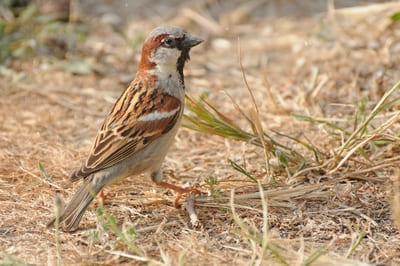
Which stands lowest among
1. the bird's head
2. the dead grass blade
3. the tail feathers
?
the tail feathers

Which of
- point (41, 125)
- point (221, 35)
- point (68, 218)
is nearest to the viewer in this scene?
point (68, 218)

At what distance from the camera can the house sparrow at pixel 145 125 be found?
10.6 feet

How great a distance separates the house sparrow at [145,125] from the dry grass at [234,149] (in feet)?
0.49

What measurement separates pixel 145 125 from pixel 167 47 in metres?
0.50

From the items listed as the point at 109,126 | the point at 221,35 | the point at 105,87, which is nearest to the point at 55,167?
the point at 109,126

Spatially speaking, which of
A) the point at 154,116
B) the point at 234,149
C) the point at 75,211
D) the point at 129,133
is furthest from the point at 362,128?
the point at 75,211

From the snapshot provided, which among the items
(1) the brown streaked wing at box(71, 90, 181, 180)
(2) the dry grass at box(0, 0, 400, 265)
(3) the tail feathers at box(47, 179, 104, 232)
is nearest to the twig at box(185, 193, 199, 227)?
(2) the dry grass at box(0, 0, 400, 265)

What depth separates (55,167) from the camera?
12.5 feet

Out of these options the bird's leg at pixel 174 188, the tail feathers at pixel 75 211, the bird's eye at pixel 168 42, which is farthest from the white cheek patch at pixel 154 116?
the tail feathers at pixel 75 211

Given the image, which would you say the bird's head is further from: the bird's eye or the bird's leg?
the bird's leg

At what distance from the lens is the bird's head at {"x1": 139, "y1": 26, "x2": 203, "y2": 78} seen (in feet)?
11.9

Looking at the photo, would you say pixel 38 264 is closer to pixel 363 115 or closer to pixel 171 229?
pixel 171 229

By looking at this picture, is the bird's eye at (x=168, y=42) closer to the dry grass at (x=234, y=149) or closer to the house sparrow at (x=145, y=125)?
the house sparrow at (x=145, y=125)

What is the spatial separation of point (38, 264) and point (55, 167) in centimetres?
114
